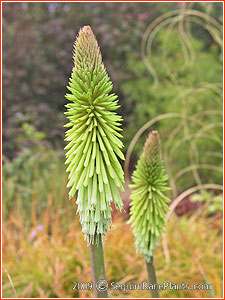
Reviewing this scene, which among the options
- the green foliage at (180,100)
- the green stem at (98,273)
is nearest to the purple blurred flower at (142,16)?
the green foliage at (180,100)

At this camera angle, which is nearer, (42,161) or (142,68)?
(42,161)

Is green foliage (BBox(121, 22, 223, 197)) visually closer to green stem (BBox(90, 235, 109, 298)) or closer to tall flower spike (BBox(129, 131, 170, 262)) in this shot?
tall flower spike (BBox(129, 131, 170, 262))

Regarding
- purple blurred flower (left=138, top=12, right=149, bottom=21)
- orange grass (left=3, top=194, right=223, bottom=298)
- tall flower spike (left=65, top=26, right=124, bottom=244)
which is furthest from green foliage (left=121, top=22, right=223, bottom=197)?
tall flower spike (left=65, top=26, right=124, bottom=244)

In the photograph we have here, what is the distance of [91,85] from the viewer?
45.2 inches

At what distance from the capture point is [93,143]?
127cm

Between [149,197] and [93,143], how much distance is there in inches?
22.6

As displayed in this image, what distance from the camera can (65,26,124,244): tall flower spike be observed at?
3.75ft

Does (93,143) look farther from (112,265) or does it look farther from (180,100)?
(180,100)

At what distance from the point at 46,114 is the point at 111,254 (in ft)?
11.7

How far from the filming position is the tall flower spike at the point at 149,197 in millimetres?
1725

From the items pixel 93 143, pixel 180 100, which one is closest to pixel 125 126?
pixel 180 100

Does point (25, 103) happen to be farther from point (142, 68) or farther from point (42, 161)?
point (142, 68)

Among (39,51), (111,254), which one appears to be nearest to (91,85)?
(111,254)

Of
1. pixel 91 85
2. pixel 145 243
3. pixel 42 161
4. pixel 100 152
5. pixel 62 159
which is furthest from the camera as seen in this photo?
pixel 62 159
